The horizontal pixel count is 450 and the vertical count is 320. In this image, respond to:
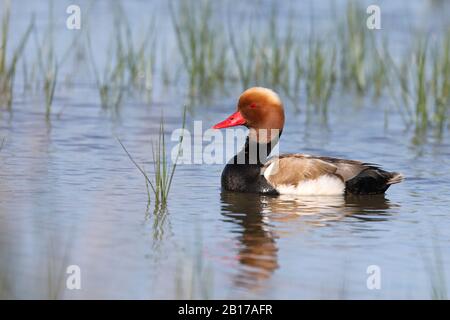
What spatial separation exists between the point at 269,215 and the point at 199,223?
2.27 feet

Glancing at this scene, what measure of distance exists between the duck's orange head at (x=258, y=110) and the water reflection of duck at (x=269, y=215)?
0.76 m

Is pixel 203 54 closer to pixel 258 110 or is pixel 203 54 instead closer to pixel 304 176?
pixel 258 110

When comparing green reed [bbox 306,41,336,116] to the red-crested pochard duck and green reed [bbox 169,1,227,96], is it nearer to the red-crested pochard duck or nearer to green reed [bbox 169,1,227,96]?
green reed [bbox 169,1,227,96]

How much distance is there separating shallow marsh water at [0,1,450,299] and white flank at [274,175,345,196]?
0.09 metres

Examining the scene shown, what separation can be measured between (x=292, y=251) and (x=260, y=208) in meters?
1.58

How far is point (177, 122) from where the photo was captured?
509 inches

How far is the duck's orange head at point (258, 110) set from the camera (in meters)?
10.2

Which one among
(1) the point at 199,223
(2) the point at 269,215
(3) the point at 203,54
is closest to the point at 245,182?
(2) the point at 269,215

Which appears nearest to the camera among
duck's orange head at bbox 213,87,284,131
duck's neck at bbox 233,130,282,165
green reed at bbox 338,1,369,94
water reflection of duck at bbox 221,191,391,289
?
water reflection of duck at bbox 221,191,391,289

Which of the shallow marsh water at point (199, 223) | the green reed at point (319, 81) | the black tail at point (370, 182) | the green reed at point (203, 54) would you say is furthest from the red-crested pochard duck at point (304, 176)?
the green reed at point (203, 54)

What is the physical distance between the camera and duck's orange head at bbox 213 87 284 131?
10156 mm

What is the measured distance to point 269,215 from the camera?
893cm

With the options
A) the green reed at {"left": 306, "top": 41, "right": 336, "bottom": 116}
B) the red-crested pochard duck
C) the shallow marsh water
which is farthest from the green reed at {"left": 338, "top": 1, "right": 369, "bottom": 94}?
the red-crested pochard duck
